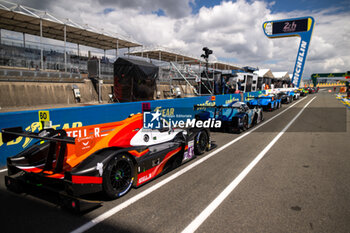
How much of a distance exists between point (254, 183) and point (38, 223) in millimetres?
3415

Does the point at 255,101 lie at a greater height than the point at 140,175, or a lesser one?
greater

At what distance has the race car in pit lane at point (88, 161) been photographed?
110 inches

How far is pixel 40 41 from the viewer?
15.1 metres

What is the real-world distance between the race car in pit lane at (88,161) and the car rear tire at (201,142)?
107 centimetres

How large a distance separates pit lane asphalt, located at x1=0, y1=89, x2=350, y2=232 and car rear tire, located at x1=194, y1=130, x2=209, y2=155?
1.42 ft

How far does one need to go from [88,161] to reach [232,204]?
87.6 inches

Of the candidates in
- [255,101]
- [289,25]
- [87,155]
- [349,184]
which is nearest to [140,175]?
[87,155]

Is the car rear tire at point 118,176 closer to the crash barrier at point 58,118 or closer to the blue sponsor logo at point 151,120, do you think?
the blue sponsor logo at point 151,120

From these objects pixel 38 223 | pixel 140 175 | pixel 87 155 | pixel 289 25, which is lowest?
pixel 38 223

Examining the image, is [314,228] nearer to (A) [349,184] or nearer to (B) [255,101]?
(A) [349,184]

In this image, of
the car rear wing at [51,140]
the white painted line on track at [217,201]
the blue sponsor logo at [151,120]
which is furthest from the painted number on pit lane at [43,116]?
the white painted line on track at [217,201]

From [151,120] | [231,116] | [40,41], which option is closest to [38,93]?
[40,41]

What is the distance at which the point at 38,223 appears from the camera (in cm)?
263

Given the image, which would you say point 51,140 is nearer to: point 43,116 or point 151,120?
point 151,120
